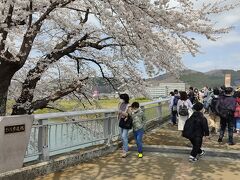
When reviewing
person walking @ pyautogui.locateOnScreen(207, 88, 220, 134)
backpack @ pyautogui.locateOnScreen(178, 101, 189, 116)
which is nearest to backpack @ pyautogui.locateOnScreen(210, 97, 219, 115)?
person walking @ pyautogui.locateOnScreen(207, 88, 220, 134)

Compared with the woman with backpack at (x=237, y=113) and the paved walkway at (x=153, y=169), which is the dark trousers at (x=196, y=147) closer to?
the paved walkway at (x=153, y=169)

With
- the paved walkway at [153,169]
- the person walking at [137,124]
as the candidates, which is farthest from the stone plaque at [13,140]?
the person walking at [137,124]

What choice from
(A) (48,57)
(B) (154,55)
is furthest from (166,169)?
(A) (48,57)

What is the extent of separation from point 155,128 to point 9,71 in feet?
25.4

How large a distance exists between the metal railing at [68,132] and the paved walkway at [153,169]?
53cm

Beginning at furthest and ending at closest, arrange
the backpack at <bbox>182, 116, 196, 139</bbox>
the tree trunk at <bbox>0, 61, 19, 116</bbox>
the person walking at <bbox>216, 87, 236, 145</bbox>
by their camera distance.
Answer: the person walking at <bbox>216, 87, 236, 145</bbox> < the tree trunk at <bbox>0, 61, 19, 116</bbox> < the backpack at <bbox>182, 116, 196, 139</bbox>

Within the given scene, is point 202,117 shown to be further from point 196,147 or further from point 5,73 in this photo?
point 5,73

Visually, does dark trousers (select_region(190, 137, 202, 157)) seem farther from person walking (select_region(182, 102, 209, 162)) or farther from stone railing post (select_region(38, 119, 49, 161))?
stone railing post (select_region(38, 119, 49, 161))

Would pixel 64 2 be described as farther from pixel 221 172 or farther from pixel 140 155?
pixel 221 172

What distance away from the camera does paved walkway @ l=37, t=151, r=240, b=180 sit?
7.69m

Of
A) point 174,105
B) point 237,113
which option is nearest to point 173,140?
point 237,113

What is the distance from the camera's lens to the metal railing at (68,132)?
768 cm

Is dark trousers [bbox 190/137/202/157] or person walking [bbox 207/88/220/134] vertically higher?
person walking [bbox 207/88/220/134]

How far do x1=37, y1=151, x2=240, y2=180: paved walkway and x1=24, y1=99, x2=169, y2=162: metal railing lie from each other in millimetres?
530
